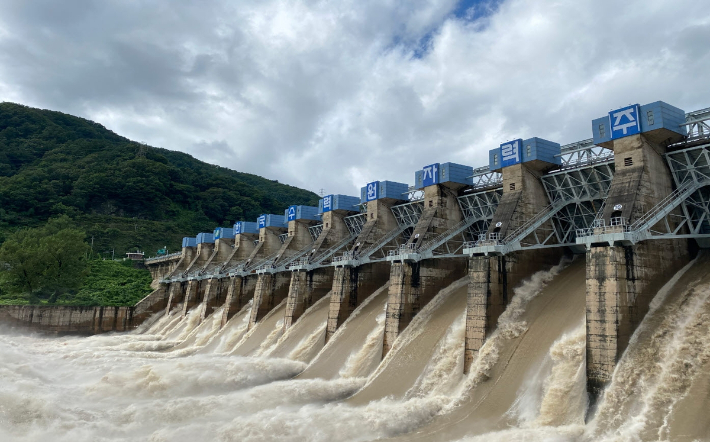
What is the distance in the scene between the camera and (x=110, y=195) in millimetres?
123000

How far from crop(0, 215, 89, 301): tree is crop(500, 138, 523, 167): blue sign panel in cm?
5945

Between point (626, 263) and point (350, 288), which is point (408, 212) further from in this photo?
point (626, 263)

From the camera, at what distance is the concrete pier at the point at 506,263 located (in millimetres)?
25672

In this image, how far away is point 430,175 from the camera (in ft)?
123

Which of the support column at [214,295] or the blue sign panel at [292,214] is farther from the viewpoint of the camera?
the support column at [214,295]

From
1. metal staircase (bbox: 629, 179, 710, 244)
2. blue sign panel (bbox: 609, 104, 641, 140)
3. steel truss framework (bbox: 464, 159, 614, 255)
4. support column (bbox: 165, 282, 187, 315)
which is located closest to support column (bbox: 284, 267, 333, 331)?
steel truss framework (bbox: 464, 159, 614, 255)

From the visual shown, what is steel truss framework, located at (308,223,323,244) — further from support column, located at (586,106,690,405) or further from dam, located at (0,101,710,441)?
support column, located at (586,106,690,405)

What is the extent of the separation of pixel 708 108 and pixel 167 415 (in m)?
29.8

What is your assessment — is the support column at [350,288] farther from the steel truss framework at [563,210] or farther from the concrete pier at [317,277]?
the steel truss framework at [563,210]

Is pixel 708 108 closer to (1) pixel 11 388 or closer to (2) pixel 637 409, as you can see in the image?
(2) pixel 637 409

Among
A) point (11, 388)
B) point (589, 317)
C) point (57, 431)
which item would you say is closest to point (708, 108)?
point (589, 317)

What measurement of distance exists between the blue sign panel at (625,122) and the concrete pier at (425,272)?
13.2 m

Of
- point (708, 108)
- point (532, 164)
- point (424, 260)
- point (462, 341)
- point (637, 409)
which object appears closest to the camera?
point (637, 409)

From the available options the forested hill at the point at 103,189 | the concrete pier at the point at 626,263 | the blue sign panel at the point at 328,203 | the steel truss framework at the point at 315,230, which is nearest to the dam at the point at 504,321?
the concrete pier at the point at 626,263
